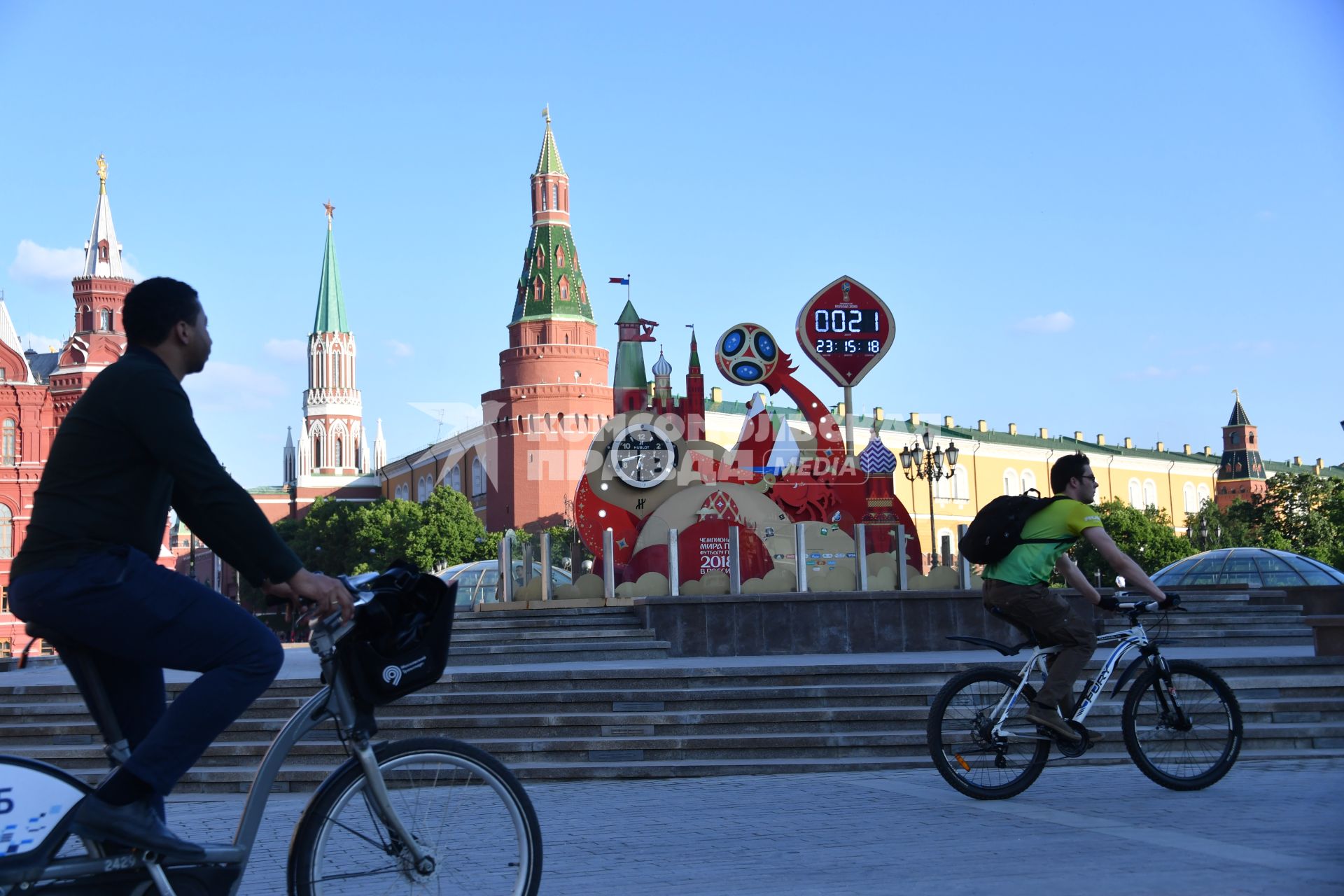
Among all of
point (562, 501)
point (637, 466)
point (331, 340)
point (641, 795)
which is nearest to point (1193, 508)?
point (562, 501)

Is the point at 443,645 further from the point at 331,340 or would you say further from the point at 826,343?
the point at 331,340

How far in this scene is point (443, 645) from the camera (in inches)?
146

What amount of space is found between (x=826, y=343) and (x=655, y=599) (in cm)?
526

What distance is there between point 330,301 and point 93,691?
12420 cm

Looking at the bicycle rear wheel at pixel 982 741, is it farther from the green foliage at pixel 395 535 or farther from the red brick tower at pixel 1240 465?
the red brick tower at pixel 1240 465

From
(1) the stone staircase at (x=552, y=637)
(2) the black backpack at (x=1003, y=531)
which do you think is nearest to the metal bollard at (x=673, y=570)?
(1) the stone staircase at (x=552, y=637)

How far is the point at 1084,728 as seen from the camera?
6.57 meters

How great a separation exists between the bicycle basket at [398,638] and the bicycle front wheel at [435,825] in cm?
17

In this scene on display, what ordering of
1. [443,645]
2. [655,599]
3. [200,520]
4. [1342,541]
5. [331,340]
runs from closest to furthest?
1. [200,520]
2. [443,645]
3. [655,599]
4. [1342,541]
5. [331,340]

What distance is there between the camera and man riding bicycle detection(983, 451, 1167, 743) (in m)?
6.55

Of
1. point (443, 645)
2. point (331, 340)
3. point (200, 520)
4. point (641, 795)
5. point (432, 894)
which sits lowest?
point (641, 795)

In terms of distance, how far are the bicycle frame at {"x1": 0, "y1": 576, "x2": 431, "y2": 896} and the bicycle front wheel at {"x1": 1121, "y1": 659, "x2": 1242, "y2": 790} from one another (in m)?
4.21

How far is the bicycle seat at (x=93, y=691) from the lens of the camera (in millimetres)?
3484

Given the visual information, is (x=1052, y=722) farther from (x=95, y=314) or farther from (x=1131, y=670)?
(x=95, y=314)
